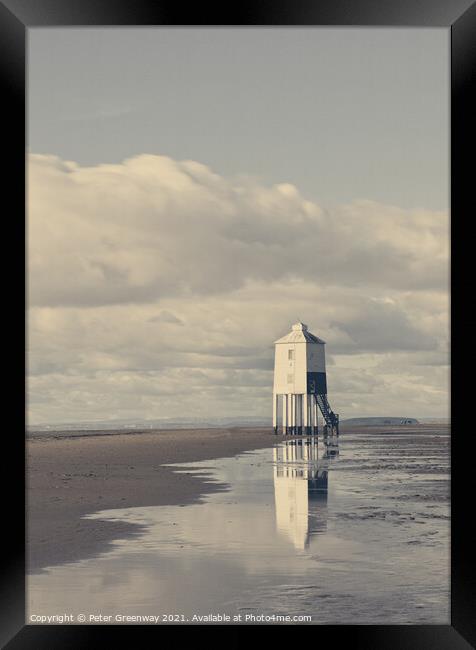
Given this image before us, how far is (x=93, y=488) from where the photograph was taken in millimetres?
15391

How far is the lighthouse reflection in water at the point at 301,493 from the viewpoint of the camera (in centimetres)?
1179

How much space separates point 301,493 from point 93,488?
11.1 feet

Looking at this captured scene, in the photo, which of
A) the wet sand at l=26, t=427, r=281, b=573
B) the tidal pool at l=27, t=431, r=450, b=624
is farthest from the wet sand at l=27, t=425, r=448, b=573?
the tidal pool at l=27, t=431, r=450, b=624

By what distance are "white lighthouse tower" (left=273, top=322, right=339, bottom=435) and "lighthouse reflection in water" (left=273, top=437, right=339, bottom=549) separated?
819 cm

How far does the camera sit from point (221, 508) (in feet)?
42.8

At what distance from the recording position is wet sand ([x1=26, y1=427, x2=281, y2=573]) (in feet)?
34.8

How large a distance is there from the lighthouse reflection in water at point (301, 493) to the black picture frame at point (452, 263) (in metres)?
6.01

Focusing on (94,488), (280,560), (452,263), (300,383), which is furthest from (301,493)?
(300,383)

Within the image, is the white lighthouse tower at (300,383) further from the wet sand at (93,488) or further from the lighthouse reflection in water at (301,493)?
the lighthouse reflection in water at (301,493)

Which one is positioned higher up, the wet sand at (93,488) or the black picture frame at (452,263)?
the black picture frame at (452,263)

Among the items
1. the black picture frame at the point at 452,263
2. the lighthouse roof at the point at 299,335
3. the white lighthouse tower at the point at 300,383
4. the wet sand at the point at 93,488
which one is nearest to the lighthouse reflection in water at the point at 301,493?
the wet sand at the point at 93,488

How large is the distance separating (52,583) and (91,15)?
18.1ft

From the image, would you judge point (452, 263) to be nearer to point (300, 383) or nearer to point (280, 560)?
point (280, 560)

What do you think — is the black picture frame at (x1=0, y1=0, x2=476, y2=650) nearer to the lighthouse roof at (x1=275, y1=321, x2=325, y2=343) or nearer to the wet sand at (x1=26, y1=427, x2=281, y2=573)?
the wet sand at (x1=26, y1=427, x2=281, y2=573)
